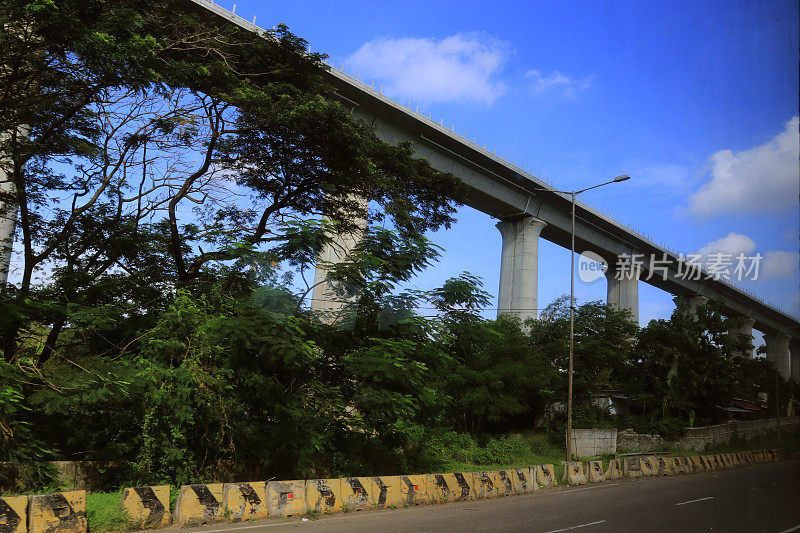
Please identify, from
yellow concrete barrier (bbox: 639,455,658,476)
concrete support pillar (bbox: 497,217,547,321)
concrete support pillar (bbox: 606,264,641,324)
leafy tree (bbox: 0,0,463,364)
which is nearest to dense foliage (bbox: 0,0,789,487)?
leafy tree (bbox: 0,0,463,364)

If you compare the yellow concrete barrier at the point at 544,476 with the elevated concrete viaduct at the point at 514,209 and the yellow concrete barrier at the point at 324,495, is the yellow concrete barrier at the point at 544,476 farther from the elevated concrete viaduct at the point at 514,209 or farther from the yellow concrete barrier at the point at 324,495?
the elevated concrete viaduct at the point at 514,209

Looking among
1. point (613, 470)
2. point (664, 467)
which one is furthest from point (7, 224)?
point (664, 467)

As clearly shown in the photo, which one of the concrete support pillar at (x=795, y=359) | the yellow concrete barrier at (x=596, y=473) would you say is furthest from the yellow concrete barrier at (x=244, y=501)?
the yellow concrete barrier at (x=596, y=473)

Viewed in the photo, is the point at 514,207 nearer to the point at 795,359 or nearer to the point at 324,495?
the point at 324,495

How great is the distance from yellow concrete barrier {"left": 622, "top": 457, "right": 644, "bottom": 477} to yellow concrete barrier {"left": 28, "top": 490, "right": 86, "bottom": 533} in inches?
847

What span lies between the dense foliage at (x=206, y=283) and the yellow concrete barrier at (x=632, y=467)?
857cm

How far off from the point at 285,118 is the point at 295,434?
28.8 feet

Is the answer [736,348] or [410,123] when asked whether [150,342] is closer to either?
[410,123]

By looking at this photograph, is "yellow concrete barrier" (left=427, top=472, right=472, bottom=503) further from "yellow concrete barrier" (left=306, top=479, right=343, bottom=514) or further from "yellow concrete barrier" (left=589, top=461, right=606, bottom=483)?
"yellow concrete barrier" (left=589, top=461, right=606, bottom=483)

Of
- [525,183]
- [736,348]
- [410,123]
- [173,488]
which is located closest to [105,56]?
[173,488]

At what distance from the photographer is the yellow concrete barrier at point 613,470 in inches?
961

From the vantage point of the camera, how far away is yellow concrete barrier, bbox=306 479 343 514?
13.0 m

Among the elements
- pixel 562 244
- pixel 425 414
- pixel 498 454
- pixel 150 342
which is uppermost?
pixel 562 244

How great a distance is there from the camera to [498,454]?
3086cm
